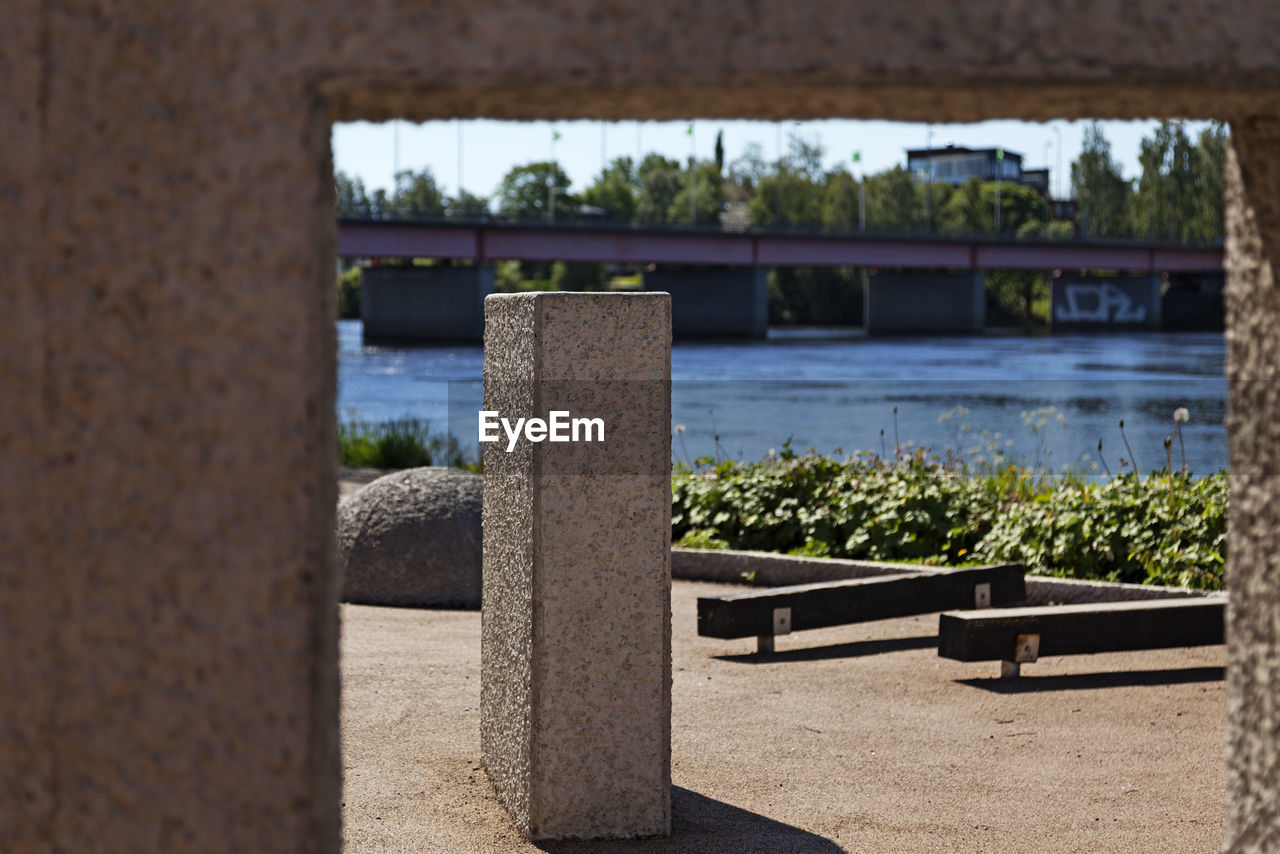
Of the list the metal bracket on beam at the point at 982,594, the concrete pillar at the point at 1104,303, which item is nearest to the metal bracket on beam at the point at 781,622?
the metal bracket on beam at the point at 982,594

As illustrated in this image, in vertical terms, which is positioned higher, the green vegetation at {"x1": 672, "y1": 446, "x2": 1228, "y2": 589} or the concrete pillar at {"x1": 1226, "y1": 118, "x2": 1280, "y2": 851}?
the concrete pillar at {"x1": 1226, "y1": 118, "x2": 1280, "y2": 851}

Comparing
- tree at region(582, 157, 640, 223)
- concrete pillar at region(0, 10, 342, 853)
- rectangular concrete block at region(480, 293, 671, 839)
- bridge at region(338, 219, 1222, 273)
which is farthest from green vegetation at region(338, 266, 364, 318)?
concrete pillar at region(0, 10, 342, 853)

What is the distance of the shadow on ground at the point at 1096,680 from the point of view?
6363mm

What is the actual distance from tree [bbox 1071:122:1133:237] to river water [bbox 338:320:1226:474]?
100 feet

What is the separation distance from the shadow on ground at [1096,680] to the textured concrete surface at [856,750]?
0.02m

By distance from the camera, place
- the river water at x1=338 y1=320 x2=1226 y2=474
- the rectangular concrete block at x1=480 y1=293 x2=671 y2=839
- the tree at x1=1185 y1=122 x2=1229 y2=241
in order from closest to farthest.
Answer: the rectangular concrete block at x1=480 y1=293 x2=671 y2=839 < the river water at x1=338 y1=320 x2=1226 y2=474 < the tree at x1=1185 y1=122 x2=1229 y2=241

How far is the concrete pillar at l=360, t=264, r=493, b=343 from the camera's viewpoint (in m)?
52.5

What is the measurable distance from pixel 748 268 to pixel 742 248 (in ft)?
19.0

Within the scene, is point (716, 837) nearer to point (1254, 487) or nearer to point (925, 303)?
point (1254, 487)

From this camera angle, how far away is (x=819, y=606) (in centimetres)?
704

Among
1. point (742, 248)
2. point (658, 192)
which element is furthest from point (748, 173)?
point (742, 248)

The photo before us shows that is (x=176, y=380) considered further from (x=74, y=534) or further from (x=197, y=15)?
(x=197, y=15)

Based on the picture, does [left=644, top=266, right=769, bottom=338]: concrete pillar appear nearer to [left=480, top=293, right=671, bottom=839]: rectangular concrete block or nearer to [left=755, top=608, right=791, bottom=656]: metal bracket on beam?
[left=755, top=608, right=791, bottom=656]: metal bracket on beam

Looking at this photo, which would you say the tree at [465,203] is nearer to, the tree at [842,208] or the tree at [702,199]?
the tree at [702,199]
